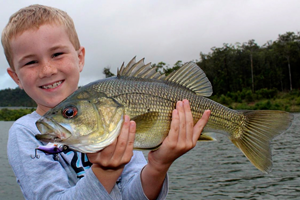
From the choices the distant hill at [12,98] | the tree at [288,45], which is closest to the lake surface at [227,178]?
the tree at [288,45]

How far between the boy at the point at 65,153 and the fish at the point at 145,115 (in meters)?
0.12

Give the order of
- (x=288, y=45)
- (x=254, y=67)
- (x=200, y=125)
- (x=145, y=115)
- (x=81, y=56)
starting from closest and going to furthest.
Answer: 1. (x=145, y=115)
2. (x=200, y=125)
3. (x=81, y=56)
4. (x=288, y=45)
5. (x=254, y=67)

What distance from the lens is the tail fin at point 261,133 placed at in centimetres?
289

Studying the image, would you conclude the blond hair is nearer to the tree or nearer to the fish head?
the fish head

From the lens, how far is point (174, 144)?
2.64m

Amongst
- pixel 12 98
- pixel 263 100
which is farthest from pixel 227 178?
pixel 12 98

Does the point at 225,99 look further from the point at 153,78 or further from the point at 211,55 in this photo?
the point at 153,78

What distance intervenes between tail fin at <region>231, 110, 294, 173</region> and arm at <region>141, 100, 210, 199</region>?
2.01 feet

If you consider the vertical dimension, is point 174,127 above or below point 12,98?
above

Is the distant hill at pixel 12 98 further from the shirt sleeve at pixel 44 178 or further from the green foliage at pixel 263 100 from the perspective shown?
the shirt sleeve at pixel 44 178

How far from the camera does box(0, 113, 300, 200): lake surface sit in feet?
39.8

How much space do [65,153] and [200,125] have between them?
1.41 metres

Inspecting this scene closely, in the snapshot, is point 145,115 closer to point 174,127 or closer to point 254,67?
point 174,127

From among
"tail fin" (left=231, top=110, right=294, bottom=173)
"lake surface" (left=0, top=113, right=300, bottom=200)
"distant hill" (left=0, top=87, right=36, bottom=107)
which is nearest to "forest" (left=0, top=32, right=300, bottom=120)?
"lake surface" (left=0, top=113, right=300, bottom=200)
